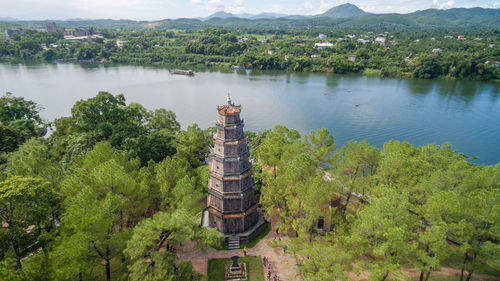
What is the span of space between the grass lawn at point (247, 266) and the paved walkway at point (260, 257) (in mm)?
369

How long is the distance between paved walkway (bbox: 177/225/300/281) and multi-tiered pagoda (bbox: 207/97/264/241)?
141 cm

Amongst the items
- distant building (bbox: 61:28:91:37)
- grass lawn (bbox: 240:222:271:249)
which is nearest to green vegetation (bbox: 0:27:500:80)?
distant building (bbox: 61:28:91:37)

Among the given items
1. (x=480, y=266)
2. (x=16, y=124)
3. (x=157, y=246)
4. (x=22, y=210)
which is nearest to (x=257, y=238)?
(x=157, y=246)

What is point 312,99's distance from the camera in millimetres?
66938

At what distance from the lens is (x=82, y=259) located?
1572cm

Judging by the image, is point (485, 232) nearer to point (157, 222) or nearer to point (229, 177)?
point (229, 177)

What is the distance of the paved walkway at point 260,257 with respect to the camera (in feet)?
66.4

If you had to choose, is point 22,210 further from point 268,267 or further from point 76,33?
point 76,33

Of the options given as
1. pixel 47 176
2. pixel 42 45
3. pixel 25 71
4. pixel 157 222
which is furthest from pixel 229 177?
pixel 42 45

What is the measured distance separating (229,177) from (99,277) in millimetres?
11473

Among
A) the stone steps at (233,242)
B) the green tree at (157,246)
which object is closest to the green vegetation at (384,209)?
the stone steps at (233,242)

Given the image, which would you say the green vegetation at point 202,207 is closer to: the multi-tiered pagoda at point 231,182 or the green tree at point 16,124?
the multi-tiered pagoda at point 231,182

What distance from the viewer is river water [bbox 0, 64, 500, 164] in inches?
1922

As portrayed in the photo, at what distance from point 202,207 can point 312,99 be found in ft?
168
